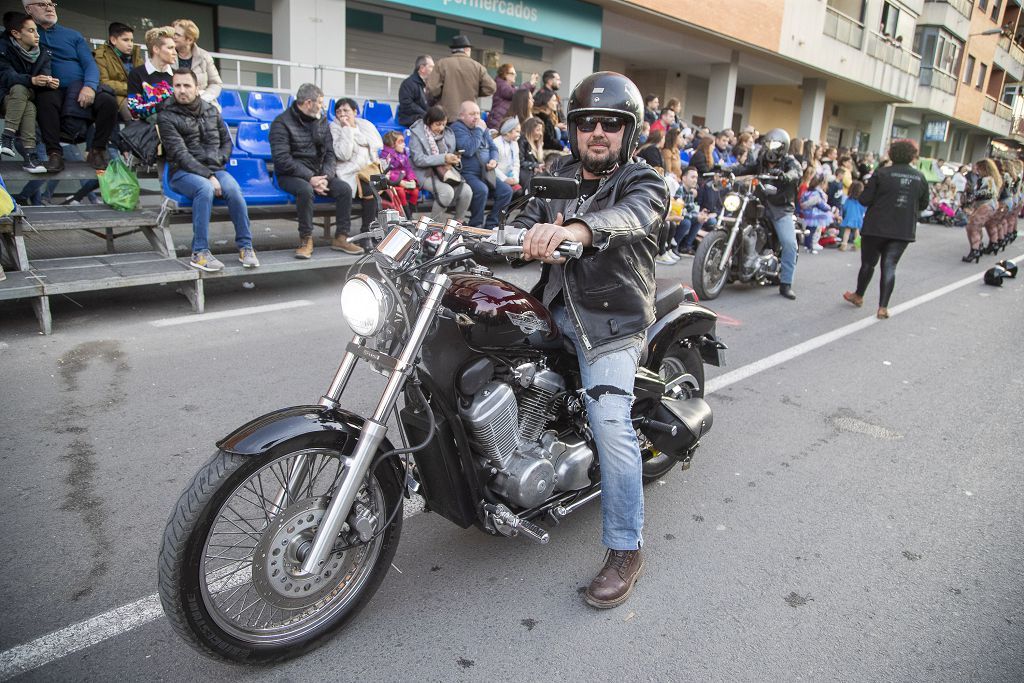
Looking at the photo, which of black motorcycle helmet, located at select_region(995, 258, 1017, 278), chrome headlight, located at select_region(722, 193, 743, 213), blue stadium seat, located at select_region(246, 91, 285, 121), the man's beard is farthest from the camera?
black motorcycle helmet, located at select_region(995, 258, 1017, 278)

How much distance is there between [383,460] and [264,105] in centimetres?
811

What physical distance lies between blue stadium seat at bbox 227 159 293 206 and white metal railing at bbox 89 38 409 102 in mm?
1747

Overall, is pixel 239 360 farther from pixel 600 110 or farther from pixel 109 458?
pixel 600 110

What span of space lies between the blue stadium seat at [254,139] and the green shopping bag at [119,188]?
1.69 meters

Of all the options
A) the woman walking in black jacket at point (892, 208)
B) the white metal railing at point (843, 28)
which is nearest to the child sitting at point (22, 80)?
the woman walking in black jacket at point (892, 208)

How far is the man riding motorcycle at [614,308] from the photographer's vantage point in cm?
291

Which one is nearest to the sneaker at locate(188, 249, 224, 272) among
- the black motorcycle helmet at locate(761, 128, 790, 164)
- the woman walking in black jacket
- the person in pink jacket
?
the person in pink jacket

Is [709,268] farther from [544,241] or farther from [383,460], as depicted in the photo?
[383,460]

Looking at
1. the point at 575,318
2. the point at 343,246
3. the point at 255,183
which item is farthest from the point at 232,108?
the point at 575,318

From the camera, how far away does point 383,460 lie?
2568 millimetres

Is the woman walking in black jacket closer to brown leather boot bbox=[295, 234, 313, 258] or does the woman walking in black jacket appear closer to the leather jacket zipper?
brown leather boot bbox=[295, 234, 313, 258]

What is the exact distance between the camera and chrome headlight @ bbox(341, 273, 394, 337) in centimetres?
235

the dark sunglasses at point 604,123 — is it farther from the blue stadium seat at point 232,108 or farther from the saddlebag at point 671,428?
the blue stadium seat at point 232,108

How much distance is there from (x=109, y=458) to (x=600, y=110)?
3105mm
